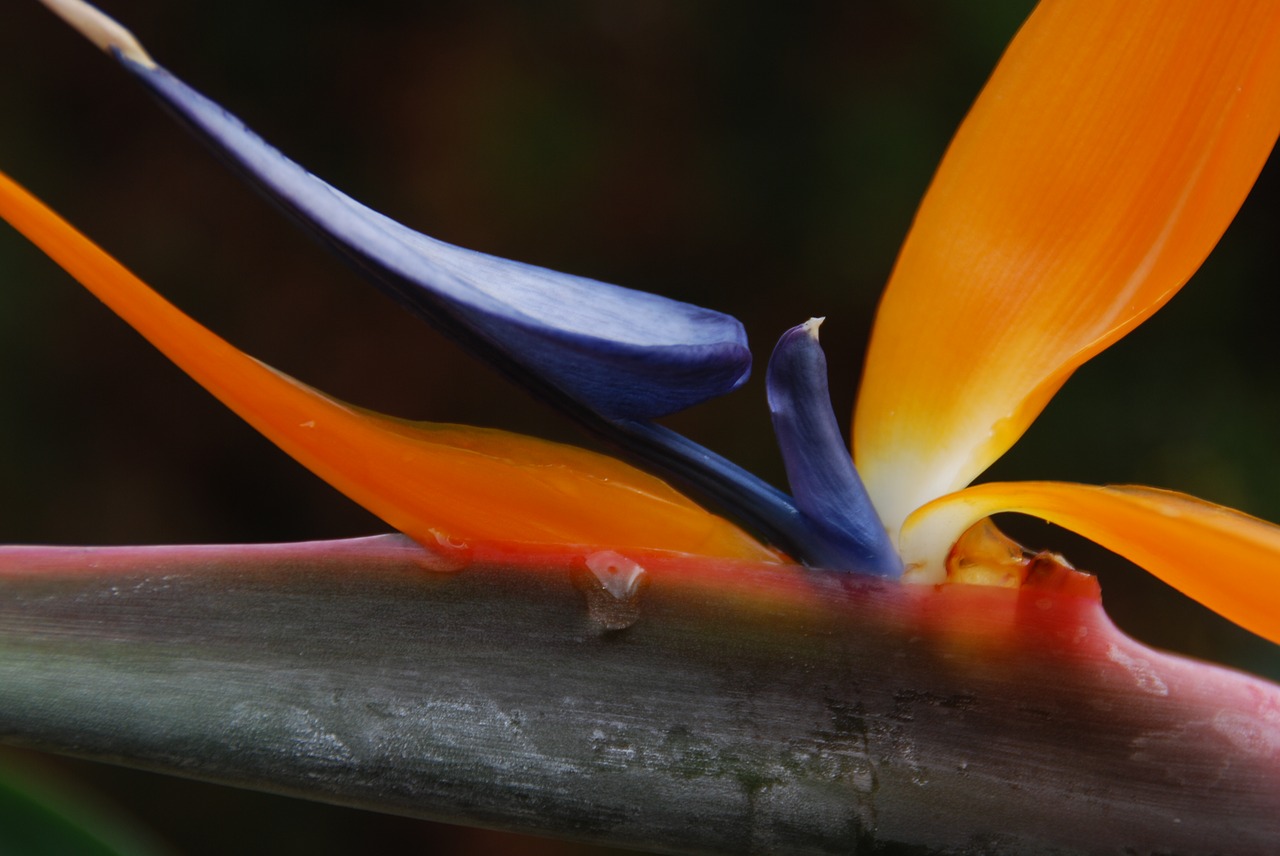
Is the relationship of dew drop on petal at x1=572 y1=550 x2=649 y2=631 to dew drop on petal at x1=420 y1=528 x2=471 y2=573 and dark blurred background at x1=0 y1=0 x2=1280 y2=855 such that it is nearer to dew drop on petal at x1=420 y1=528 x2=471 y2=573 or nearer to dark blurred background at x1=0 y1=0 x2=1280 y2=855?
dew drop on petal at x1=420 y1=528 x2=471 y2=573

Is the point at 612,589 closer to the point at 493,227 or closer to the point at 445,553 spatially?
the point at 445,553

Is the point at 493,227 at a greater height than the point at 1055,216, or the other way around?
the point at 493,227

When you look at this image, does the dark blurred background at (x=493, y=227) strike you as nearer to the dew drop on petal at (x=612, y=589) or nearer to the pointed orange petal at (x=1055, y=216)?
the pointed orange petal at (x=1055, y=216)

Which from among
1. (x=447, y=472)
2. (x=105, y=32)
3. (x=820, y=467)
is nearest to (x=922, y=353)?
(x=820, y=467)

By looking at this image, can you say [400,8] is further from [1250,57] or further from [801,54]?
[1250,57]

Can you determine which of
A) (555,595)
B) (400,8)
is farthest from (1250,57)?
(400,8)

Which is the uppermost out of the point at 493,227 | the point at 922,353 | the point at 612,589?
the point at 493,227
